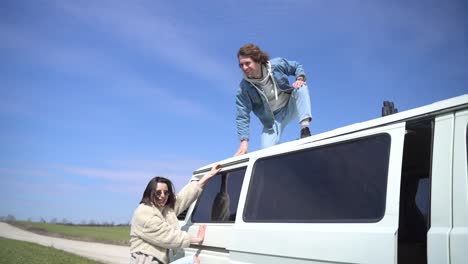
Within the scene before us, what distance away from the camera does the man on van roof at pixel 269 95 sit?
15.1 ft

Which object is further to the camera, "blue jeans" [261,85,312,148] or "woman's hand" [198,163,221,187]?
"blue jeans" [261,85,312,148]

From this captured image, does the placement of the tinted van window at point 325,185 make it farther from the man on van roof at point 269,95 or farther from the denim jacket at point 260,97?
the denim jacket at point 260,97

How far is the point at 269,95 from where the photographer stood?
193 inches

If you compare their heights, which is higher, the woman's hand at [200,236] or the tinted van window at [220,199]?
the tinted van window at [220,199]

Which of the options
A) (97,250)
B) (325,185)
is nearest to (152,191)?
(325,185)

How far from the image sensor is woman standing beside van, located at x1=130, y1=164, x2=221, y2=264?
370 centimetres

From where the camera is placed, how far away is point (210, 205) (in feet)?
13.9

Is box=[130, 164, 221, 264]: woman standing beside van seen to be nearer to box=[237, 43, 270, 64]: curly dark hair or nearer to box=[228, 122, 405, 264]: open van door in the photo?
box=[228, 122, 405, 264]: open van door

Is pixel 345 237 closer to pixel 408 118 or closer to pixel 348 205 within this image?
pixel 348 205

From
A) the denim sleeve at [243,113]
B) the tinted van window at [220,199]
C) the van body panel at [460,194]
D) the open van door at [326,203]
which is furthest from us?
the denim sleeve at [243,113]

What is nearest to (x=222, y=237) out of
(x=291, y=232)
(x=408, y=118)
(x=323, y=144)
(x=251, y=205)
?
(x=251, y=205)

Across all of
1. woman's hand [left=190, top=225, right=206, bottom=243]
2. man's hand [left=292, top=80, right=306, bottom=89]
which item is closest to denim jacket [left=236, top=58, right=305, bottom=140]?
man's hand [left=292, top=80, right=306, bottom=89]

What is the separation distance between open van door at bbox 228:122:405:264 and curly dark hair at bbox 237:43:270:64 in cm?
151

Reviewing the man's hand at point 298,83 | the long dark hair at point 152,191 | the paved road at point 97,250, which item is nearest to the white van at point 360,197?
the long dark hair at point 152,191
